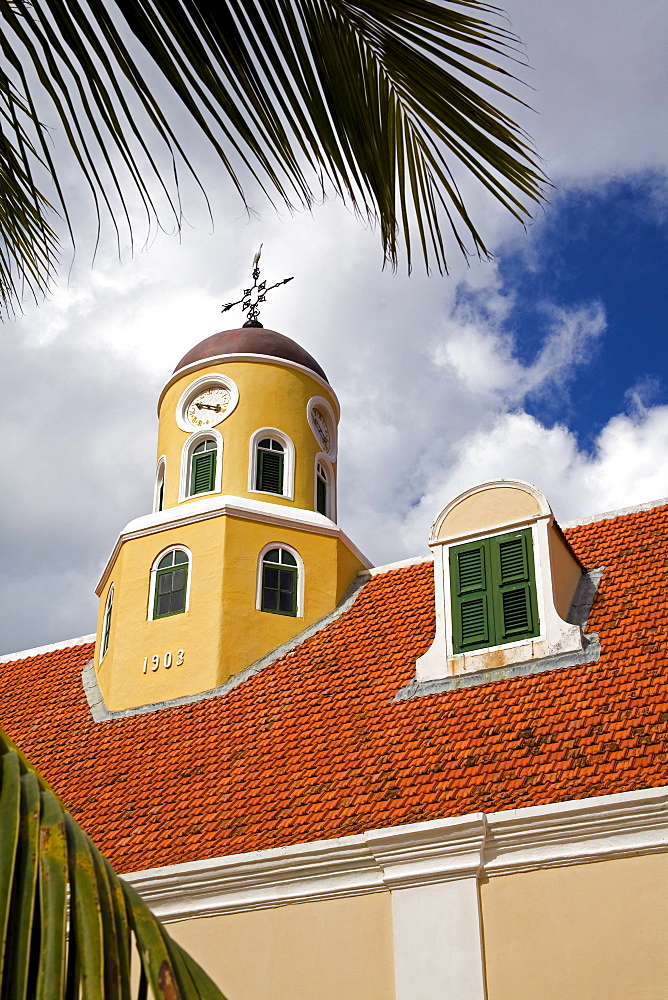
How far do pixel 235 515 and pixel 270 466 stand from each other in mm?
1451

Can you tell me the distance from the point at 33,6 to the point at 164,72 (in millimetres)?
346

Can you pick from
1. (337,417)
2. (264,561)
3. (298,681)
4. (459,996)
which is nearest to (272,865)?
(459,996)

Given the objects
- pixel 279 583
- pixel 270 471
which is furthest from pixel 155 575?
pixel 270 471

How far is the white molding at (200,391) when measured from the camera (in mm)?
16750

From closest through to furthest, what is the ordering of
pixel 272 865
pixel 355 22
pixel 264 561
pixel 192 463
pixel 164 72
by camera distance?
pixel 164 72, pixel 355 22, pixel 272 865, pixel 264 561, pixel 192 463

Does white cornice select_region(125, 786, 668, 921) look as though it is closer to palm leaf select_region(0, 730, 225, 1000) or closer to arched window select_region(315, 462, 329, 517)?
arched window select_region(315, 462, 329, 517)

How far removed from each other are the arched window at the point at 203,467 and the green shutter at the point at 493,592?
15.0 feet

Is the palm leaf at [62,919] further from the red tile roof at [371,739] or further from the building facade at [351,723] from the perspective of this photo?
the red tile roof at [371,739]

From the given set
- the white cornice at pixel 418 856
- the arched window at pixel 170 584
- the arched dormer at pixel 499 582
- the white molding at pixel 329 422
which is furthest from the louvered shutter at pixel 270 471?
the white cornice at pixel 418 856

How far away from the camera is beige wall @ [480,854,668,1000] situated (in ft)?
28.0

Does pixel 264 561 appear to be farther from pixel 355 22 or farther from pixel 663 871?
pixel 355 22

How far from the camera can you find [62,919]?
6.39 ft

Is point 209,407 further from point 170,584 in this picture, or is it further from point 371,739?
point 371,739

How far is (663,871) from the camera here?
8.79 metres
